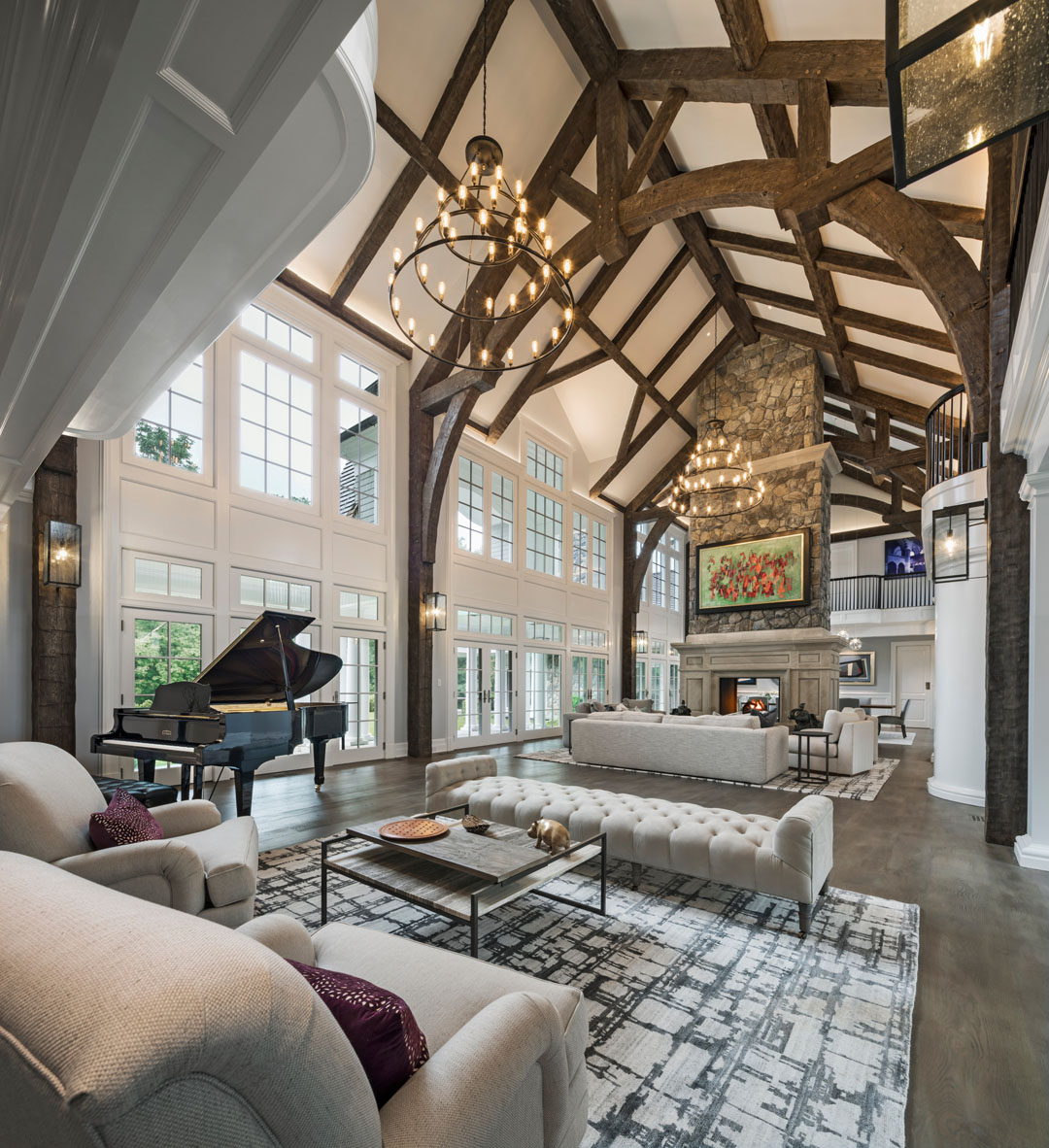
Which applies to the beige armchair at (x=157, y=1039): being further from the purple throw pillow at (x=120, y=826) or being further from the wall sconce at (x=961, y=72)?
the wall sconce at (x=961, y=72)

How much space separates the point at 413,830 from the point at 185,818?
3.49 feet

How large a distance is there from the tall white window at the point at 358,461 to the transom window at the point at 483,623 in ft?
6.94

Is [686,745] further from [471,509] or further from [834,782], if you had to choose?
[471,509]

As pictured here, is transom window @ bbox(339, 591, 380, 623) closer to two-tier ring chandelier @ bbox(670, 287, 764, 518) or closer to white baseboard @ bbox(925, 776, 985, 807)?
two-tier ring chandelier @ bbox(670, 287, 764, 518)

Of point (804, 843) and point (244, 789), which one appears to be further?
point (244, 789)

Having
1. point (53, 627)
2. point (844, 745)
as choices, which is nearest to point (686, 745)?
point (844, 745)

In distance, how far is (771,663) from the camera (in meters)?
11.2

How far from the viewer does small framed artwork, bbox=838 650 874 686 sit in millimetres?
16141

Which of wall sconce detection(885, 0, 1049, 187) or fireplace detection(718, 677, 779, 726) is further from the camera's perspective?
fireplace detection(718, 677, 779, 726)

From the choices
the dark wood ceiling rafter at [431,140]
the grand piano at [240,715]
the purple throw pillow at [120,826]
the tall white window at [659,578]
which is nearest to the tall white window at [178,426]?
the dark wood ceiling rafter at [431,140]

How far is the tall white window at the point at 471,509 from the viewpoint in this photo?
31.3 feet

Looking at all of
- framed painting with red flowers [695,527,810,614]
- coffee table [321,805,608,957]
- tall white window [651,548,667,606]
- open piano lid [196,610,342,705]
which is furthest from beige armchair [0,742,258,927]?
tall white window [651,548,667,606]

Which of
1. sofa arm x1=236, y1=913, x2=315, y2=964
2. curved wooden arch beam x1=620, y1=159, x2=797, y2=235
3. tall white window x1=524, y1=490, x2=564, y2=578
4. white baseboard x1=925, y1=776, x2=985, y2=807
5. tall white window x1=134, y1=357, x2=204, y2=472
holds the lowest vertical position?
white baseboard x1=925, y1=776, x2=985, y2=807

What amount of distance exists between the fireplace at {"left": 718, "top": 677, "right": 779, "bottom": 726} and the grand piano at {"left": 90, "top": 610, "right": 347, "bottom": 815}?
29.6 feet
